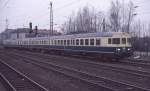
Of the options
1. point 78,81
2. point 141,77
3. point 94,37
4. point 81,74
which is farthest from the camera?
Result: point 94,37

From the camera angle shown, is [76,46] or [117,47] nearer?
[117,47]

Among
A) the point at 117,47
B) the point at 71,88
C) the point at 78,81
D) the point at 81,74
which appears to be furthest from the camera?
the point at 117,47

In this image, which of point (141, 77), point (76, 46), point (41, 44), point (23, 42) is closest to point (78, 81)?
point (141, 77)

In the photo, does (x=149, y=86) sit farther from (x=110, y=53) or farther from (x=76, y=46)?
(x=76, y=46)

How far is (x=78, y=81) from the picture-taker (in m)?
14.9

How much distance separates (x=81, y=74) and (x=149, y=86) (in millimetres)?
5616

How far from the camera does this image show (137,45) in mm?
50031

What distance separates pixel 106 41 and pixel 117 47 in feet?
4.75

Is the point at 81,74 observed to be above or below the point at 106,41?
below

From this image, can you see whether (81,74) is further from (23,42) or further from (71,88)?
(23,42)

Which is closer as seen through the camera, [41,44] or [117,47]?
[117,47]

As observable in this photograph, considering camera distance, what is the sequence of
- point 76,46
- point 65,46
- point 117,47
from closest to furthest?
1. point 117,47
2. point 76,46
3. point 65,46

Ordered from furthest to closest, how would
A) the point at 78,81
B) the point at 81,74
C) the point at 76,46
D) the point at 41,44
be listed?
1. the point at 41,44
2. the point at 76,46
3. the point at 81,74
4. the point at 78,81

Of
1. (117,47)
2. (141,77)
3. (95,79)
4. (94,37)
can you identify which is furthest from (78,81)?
(94,37)
